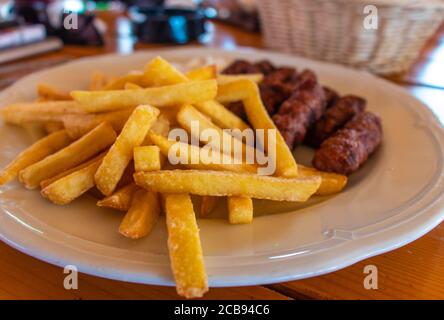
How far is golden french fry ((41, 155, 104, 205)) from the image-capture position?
3.67 feet

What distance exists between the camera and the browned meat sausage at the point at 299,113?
1.54m

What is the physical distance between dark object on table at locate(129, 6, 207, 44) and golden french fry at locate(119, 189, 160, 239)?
2.21 metres

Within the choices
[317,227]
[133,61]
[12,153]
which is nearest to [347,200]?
[317,227]

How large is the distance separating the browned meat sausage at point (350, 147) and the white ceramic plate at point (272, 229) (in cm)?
5

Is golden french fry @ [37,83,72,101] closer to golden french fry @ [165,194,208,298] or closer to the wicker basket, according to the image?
golden french fry @ [165,194,208,298]

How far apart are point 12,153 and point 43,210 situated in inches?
16.0

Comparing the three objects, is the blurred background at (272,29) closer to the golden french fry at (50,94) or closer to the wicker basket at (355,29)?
the wicker basket at (355,29)

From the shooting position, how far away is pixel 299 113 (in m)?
1.59

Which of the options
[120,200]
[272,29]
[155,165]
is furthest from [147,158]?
[272,29]

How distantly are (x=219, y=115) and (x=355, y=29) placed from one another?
1.33 m

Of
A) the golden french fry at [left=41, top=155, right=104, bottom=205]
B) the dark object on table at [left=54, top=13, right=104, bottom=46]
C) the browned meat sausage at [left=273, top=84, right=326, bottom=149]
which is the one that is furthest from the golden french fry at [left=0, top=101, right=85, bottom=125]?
the dark object on table at [left=54, top=13, right=104, bottom=46]

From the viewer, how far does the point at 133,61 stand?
2324 millimetres
